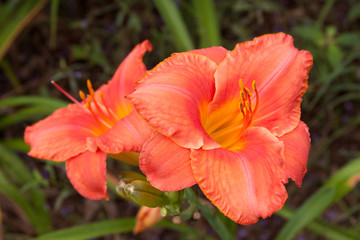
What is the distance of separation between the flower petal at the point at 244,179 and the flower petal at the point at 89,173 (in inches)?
11.0

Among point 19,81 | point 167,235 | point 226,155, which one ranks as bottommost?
point 167,235

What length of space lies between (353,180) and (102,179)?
1.09 metres

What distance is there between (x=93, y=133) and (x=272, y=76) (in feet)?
1.78

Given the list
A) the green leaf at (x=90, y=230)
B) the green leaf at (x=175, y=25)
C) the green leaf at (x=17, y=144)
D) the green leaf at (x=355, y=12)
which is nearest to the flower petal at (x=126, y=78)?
the green leaf at (x=90, y=230)

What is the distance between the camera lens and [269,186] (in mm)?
824

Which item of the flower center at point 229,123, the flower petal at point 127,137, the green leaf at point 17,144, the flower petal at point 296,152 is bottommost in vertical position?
the green leaf at point 17,144

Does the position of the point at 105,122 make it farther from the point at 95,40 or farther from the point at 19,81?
the point at 19,81

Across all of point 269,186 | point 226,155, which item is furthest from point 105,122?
point 269,186

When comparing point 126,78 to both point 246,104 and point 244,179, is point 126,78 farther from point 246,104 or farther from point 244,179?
point 244,179

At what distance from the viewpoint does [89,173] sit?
983mm

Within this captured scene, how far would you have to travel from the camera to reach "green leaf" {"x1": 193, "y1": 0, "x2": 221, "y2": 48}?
1.97 meters

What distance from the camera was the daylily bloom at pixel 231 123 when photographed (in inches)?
32.1

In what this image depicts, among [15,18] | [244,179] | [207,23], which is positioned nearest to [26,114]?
[15,18]

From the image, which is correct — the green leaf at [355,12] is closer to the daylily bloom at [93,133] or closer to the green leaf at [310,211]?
the green leaf at [310,211]
